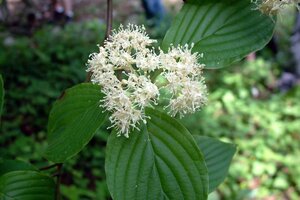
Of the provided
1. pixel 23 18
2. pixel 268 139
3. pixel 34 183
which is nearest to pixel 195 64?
pixel 34 183

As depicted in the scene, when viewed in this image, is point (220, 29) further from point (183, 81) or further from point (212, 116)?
point (212, 116)

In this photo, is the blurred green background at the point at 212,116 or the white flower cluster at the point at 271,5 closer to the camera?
the white flower cluster at the point at 271,5

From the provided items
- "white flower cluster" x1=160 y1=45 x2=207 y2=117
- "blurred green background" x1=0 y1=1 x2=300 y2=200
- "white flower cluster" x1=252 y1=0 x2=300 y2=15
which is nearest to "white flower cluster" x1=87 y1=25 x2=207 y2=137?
"white flower cluster" x1=160 y1=45 x2=207 y2=117

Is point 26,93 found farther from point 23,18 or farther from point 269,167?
point 23,18

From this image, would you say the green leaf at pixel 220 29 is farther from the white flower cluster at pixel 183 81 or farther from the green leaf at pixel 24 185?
the green leaf at pixel 24 185

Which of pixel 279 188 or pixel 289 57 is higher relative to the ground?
pixel 289 57

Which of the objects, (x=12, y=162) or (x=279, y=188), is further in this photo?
(x=279, y=188)

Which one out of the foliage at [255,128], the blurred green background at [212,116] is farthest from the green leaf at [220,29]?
the foliage at [255,128]

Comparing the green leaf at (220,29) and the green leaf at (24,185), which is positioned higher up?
the green leaf at (220,29)
